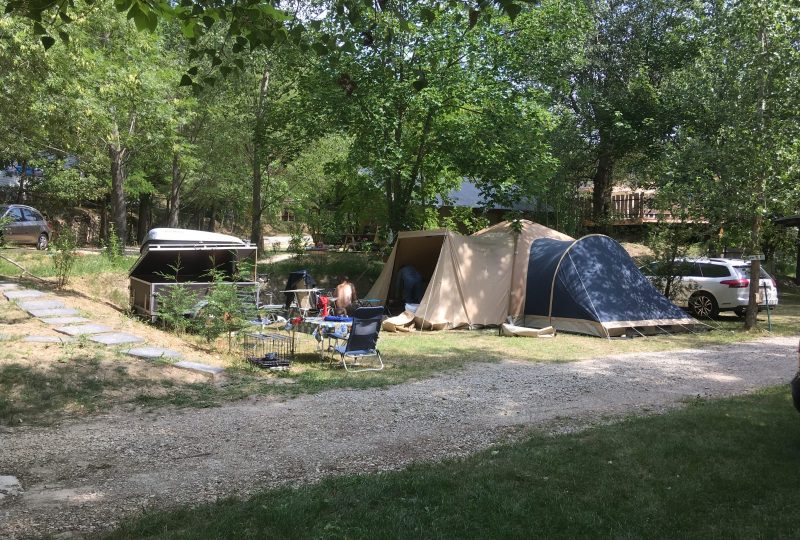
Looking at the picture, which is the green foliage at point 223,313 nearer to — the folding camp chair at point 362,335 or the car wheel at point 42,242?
the folding camp chair at point 362,335

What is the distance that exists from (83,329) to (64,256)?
4021 mm

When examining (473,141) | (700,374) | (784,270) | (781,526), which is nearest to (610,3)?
(473,141)

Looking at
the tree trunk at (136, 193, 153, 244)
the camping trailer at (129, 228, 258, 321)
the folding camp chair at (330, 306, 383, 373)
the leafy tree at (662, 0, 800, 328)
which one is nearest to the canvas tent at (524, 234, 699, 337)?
the leafy tree at (662, 0, 800, 328)

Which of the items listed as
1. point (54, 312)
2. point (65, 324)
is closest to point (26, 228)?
point (54, 312)

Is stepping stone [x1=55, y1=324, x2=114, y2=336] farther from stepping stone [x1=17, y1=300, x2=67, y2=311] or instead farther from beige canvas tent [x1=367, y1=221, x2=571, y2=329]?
beige canvas tent [x1=367, y1=221, x2=571, y2=329]

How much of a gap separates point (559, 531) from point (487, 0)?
3873mm

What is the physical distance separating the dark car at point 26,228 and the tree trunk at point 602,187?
2007cm

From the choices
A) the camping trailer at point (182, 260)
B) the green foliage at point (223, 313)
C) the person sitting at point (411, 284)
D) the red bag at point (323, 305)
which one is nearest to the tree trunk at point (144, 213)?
the camping trailer at point (182, 260)

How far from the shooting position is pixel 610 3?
80.3ft

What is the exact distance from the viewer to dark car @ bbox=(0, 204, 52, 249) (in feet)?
61.1

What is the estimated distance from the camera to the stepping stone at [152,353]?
8094mm

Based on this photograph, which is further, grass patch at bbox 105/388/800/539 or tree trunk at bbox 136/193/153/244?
tree trunk at bbox 136/193/153/244

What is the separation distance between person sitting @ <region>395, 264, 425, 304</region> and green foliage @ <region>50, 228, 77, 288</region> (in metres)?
7.10

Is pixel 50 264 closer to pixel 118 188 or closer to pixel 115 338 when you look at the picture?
pixel 118 188
